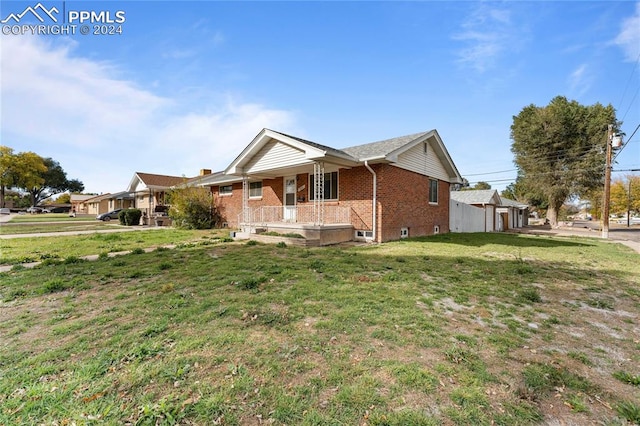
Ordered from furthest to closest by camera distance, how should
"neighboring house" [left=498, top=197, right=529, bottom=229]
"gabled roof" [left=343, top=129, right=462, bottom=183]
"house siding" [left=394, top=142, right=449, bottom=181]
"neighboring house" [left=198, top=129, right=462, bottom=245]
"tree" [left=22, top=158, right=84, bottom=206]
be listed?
1. "tree" [left=22, top=158, right=84, bottom=206]
2. "neighboring house" [left=498, top=197, right=529, bottom=229]
3. "house siding" [left=394, top=142, right=449, bottom=181]
4. "neighboring house" [left=198, top=129, right=462, bottom=245]
5. "gabled roof" [left=343, top=129, right=462, bottom=183]

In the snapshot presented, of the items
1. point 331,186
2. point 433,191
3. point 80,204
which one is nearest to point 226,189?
point 331,186

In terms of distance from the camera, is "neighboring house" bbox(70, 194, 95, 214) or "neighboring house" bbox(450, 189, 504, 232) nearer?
"neighboring house" bbox(450, 189, 504, 232)

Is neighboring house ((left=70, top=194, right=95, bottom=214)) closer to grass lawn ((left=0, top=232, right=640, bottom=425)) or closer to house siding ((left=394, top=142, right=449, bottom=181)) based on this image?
grass lawn ((left=0, top=232, right=640, bottom=425))

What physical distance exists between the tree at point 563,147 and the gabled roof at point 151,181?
1527 inches

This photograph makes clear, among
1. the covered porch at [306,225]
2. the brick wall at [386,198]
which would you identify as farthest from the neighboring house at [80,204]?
the brick wall at [386,198]

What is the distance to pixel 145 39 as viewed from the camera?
8.84 meters

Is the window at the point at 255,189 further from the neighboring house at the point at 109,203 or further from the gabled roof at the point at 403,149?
the neighboring house at the point at 109,203

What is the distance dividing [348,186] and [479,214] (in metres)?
14.6

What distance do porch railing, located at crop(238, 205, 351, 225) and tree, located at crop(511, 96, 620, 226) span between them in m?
31.0

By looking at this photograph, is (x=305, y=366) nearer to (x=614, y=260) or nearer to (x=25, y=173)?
(x=614, y=260)

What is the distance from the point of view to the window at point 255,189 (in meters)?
16.7

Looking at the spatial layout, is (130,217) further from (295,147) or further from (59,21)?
(295,147)

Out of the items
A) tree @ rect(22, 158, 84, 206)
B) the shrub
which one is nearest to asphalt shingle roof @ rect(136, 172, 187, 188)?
the shrub

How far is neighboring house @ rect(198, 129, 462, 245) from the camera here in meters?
11.4
